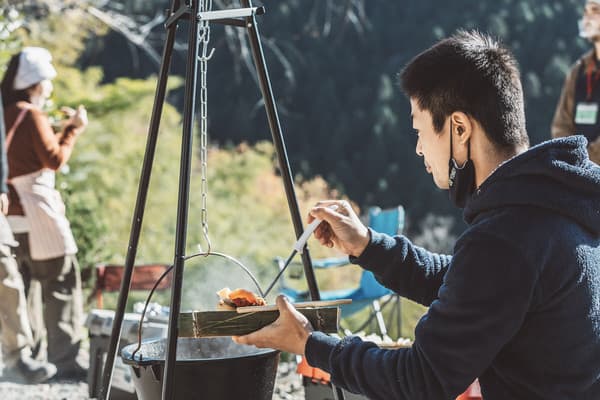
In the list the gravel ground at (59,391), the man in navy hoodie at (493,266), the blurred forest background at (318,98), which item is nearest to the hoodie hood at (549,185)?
the man in navy hoodie at (493,266)

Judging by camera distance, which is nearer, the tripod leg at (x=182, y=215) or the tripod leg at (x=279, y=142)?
the tripod leg at (x=182, y=215)

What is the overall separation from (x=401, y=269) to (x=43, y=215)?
2.93 meters

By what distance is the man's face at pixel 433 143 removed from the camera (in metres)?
1.86

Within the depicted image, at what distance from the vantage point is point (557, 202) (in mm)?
1685

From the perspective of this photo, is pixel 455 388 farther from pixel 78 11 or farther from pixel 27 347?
pixel 78 11

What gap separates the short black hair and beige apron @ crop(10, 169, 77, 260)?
322 centimetres

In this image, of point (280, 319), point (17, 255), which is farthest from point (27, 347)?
point (280, 319)

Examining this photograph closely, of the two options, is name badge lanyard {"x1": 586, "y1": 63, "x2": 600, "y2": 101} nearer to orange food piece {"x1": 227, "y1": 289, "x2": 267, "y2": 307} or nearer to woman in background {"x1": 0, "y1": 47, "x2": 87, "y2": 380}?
woman in background {"x1": 0, "y1": 47, "x2": 87, "y2": 380}

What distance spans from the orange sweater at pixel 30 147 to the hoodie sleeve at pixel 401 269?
2.75m

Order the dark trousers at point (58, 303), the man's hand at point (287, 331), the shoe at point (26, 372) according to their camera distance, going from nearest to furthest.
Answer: the man's hand at point (287, 331) → the shoe at point (26, 372) → the dark trousers at point (58, 303)

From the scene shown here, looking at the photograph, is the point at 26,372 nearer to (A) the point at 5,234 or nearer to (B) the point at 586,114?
(A) the point at 5,234

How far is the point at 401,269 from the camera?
224cm

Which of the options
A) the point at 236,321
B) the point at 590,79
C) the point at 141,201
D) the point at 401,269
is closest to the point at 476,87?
the point at 401,269

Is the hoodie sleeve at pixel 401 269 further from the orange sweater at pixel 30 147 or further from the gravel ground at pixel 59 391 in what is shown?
the orange sweater at pixel 30 147
